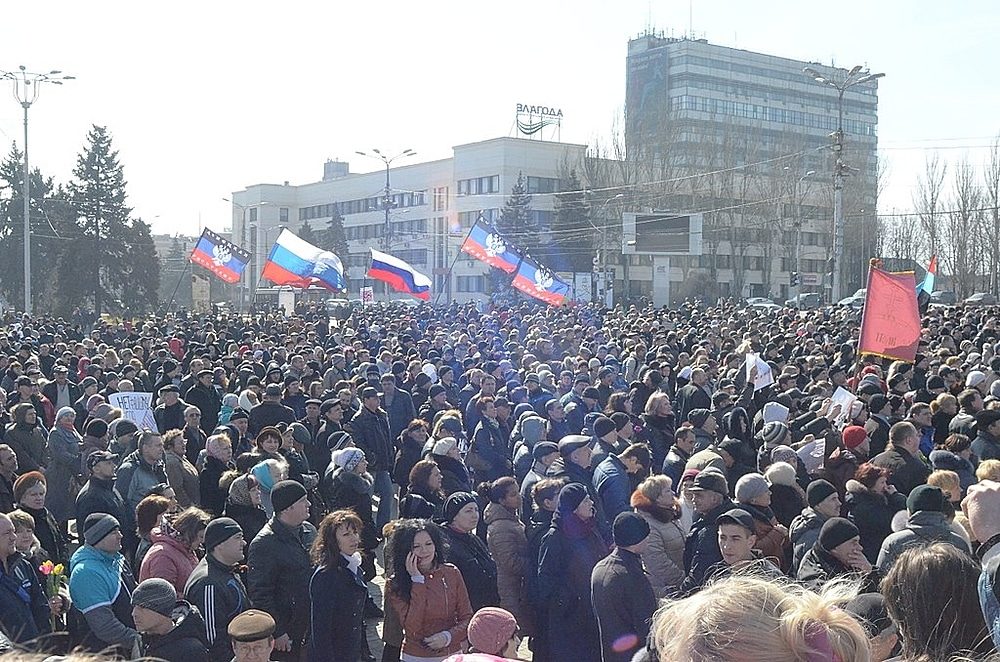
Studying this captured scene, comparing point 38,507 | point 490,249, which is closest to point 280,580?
point 38,507

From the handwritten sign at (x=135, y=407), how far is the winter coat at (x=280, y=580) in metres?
A: 5.77

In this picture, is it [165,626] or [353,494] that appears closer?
[165,626]

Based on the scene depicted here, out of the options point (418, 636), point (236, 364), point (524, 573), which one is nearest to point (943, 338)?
point (236, 364)

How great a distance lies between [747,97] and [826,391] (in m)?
100

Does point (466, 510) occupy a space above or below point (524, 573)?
above

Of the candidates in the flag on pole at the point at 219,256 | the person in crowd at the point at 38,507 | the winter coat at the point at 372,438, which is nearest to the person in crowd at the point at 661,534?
the person in crowd at the point at 38,507

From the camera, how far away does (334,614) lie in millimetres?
5676

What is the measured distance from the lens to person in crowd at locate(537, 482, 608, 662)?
5.94 meters

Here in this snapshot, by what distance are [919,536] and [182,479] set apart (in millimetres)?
6013

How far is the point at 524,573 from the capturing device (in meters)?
6.52

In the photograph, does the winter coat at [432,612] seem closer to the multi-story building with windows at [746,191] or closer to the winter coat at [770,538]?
the winter coat at [770,538]

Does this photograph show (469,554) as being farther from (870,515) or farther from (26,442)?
(26,442)

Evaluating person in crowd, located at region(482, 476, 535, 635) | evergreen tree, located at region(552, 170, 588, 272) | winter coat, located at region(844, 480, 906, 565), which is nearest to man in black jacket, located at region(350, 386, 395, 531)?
person in crowd, located at region(482, 476, 535, 635)

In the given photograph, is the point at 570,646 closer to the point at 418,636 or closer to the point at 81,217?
the point at 418,636
